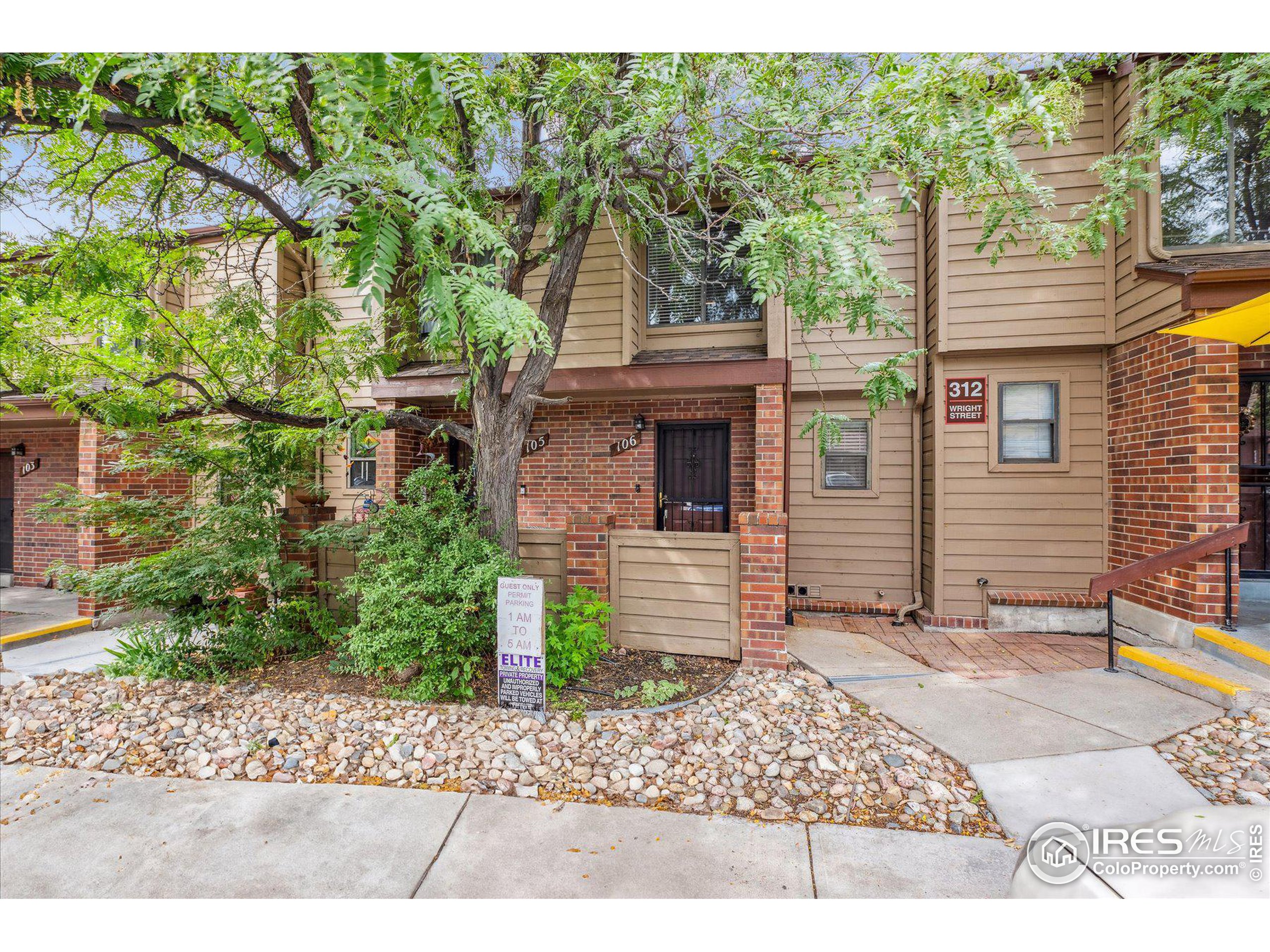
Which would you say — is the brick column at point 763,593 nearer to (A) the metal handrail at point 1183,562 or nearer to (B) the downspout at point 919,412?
(A) the metal handrail at point 1183,562

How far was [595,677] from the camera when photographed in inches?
152

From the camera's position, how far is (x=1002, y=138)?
3.10 metres

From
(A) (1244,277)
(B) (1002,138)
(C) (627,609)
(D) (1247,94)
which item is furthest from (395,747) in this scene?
(D) (1247,94)

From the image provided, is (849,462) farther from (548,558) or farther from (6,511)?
(6,511)

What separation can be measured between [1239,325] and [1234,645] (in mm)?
2222

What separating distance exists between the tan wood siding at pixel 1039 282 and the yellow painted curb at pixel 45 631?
31.5ft

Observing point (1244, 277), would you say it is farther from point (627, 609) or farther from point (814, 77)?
point (627, 609)

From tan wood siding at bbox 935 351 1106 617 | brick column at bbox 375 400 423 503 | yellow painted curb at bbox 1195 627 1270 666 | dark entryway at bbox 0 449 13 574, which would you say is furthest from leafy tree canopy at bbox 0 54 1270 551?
dark entryway at bbox 0 449 13 574

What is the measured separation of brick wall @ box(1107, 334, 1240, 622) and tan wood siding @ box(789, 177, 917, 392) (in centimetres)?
203

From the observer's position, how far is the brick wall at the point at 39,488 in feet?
24.4

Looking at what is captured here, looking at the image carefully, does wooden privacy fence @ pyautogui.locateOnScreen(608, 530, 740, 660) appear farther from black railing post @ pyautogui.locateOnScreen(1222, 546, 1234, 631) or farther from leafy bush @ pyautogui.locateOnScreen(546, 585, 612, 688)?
black railing post @ pyautogui.locateOnScreen(1222, 546, 1234, 631)

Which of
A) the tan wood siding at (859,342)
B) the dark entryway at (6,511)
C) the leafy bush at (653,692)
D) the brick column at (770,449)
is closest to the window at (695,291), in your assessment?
the tan wood siding at (859,342)

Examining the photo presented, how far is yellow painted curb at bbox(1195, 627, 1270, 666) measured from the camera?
3469mm
